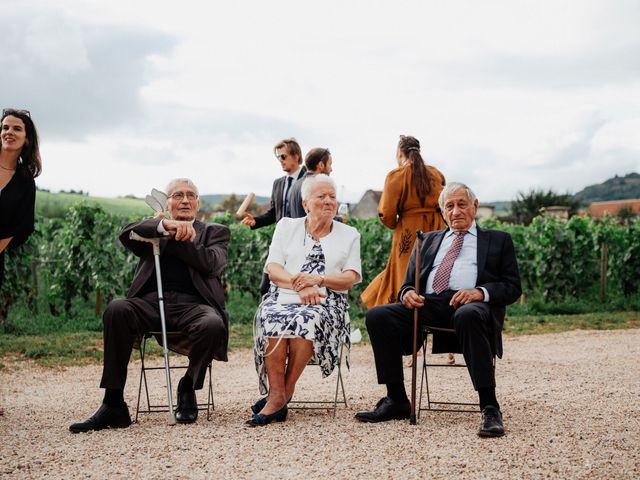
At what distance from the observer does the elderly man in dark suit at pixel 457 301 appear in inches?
184

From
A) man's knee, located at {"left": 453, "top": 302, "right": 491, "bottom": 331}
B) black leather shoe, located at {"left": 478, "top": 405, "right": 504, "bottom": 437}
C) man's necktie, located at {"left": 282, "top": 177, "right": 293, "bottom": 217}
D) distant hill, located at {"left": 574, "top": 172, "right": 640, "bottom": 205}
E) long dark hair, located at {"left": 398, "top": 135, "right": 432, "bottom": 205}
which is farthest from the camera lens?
distant hill, located at {"left": 574, "top": 172, "right": 640, "bottom": 205}

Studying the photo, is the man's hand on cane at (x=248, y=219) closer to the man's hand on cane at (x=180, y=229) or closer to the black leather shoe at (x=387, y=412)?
the man's hand on cane at (x=180, y=229)

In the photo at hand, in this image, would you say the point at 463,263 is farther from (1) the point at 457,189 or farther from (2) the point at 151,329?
(2) the point at 151,329

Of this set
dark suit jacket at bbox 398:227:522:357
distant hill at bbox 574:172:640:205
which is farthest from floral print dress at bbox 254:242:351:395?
distant hill at bbox 574:172:640:205

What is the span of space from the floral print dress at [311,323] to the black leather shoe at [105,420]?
0.89 meters

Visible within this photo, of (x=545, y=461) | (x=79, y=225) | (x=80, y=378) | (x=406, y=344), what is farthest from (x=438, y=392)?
(x=79, y=225)

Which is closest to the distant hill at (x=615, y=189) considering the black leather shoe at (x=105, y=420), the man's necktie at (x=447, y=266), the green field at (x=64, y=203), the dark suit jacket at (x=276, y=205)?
the green field at (x=64, y=203)

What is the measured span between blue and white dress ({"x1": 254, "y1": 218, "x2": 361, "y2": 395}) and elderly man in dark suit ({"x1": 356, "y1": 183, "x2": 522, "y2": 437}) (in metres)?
0.27

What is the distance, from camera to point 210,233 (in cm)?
546

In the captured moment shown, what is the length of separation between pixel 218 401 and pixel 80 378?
6.93 feet

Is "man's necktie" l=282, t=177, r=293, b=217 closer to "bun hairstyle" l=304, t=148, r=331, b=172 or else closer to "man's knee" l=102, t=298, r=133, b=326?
"bun hairstyle" l=304, t=148, r=331, b=172

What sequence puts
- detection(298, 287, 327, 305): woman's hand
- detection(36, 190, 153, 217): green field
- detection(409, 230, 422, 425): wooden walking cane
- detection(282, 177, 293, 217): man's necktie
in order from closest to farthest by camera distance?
detection(409, 230, 422, 425): wooden walking cane → detection(298, 287, 327, 305): woman's hand → detection(282, 177, 293, 217): man's necktie → detection(36, 190, 153, 217): green field

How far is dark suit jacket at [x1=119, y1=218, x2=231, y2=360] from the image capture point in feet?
16.9

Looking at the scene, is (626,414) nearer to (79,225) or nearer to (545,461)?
(545,461)
